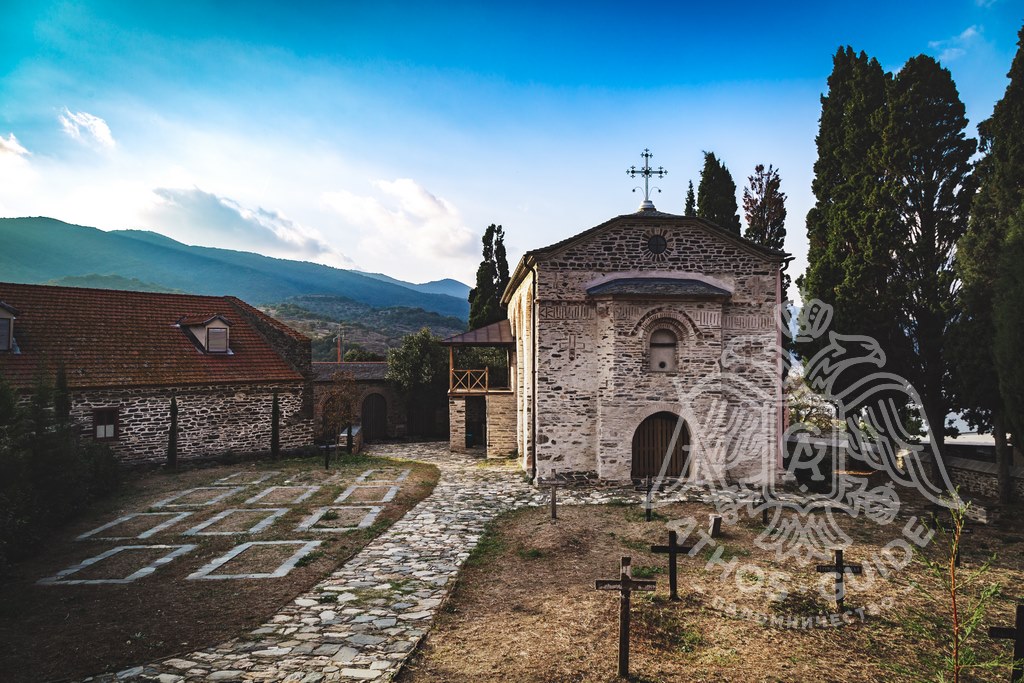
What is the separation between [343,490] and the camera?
49.4ft

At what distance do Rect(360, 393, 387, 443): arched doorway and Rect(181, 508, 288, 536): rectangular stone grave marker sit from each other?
1422cm

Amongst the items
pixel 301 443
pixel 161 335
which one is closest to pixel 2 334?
pixel 161 335

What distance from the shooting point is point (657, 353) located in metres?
15.4

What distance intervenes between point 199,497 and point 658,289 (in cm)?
1360

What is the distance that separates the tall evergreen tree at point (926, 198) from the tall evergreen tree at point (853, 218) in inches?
15.9

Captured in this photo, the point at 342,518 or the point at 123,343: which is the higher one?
the point at 123,343

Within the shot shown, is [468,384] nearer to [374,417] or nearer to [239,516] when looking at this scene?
[374,417]

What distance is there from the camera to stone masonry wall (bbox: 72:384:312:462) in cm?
1714

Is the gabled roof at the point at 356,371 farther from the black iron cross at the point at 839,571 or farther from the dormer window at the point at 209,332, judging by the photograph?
the black iron cross at the point at 839,571

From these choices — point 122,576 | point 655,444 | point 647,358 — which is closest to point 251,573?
point 122,576

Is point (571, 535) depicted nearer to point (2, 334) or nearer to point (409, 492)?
point (409, 492)

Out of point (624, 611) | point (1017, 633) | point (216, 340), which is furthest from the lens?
point (216, 340)

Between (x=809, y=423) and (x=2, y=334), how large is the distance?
2820cm

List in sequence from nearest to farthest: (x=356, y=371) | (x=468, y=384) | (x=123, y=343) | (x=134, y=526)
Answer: (x=134, y=526)
(x=123, y=343)
(x=468, y=384)
(x=356, y=371)
